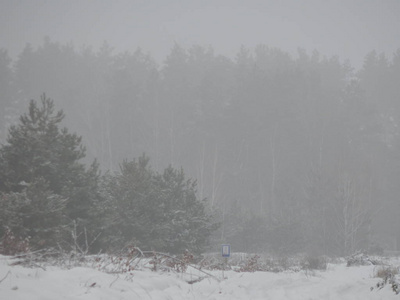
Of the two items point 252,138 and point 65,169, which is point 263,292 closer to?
point 65,169

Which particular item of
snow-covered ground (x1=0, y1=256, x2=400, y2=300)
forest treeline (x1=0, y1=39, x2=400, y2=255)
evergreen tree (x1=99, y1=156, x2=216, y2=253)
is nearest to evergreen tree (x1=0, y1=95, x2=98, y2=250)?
evergreen tree (x1=99, y1=156, x2=216, y2=253)

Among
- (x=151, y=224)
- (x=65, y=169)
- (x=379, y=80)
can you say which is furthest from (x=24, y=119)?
(x=379, y=80)

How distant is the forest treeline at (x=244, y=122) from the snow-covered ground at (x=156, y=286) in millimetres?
25659

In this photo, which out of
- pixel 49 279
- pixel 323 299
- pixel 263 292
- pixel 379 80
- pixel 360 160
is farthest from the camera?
pixel 379 80

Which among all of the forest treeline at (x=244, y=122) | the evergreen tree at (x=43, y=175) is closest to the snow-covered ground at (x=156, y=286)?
the evergreen tree at (x=43, y=175)

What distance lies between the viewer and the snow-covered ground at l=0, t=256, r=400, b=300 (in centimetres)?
276

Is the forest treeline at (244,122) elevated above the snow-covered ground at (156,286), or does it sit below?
above

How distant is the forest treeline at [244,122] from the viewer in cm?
3625

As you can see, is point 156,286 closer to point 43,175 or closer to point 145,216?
point 43,175

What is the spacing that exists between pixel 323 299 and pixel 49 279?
11.0ft

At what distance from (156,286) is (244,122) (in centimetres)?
3811

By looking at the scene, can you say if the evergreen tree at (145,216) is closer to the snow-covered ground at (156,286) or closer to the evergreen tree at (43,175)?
the evergreen tree at (43,175)

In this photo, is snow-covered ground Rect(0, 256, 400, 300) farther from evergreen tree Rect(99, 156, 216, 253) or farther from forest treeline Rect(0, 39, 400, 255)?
forest treeline Rect(0, 39, 400, 255)

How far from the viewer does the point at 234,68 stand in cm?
4831
